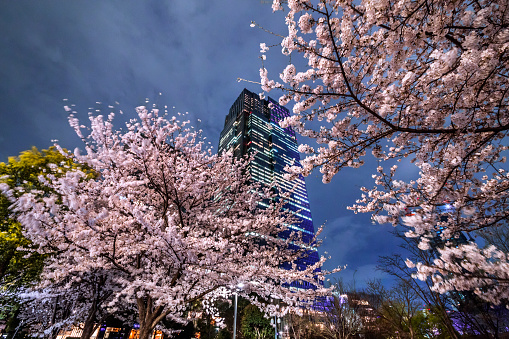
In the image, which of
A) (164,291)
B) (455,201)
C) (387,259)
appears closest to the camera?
(455,201)

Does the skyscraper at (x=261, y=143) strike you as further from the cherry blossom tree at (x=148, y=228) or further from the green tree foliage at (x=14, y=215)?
the cherry blossom tree at (x=148, y=228)

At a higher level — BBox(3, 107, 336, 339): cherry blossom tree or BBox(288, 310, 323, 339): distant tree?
BBox(3, 107, 336, 339): cherry blossom tree

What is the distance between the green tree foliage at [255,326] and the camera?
69.4 feet

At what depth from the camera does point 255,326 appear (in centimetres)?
2173

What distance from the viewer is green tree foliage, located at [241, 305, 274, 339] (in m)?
21.2

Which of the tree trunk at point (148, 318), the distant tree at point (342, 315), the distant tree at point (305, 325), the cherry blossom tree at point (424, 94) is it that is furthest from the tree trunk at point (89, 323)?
the distant tree at point (305, 325)

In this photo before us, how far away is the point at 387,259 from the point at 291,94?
41.2ft

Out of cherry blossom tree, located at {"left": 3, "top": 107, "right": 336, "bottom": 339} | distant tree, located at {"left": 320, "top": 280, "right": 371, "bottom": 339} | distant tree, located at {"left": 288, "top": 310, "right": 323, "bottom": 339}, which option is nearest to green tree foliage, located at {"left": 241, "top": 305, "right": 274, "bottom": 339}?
distant tree, located at {"left": 288, "top": 310, "right": 323, "bottom": 339}

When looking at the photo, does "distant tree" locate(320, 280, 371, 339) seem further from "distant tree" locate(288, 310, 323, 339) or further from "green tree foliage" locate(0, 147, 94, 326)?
"green tree foliage" locate(0, 147, 94, 326)

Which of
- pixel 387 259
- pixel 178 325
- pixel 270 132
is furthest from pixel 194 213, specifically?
pixel 270 132

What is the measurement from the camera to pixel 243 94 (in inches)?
3777

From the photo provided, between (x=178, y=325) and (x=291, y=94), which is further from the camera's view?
(x=178, y=325)

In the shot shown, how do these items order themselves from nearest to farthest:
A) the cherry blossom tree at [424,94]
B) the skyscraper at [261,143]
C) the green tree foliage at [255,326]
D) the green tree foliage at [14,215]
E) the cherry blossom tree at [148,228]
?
the cherry blossom tree at [424,94]
the cherry blossom tree at [148,228]
the green tree foliage at [14,215]
the green tree foliage at [255,326]
the skyscraper at [261,143]

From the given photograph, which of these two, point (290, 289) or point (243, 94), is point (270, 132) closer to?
point (243, 94)
